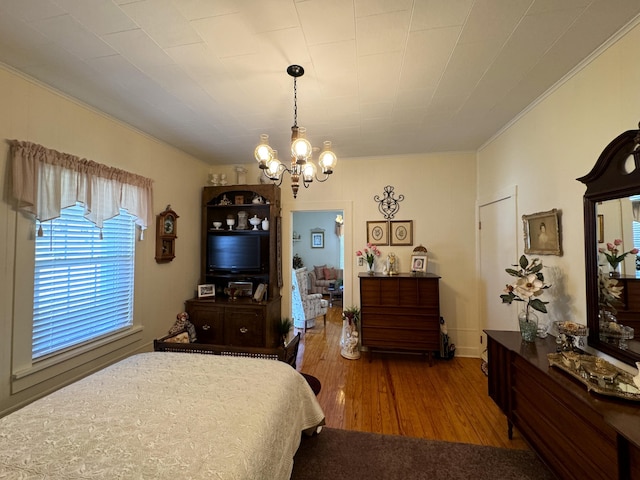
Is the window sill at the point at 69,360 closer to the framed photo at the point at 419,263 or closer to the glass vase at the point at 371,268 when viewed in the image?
the glass vase at the point at 371,268

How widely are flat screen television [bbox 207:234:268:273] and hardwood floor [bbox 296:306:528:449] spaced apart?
1.45 meters

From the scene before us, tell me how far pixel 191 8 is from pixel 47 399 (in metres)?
2.20

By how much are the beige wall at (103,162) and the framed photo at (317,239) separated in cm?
407

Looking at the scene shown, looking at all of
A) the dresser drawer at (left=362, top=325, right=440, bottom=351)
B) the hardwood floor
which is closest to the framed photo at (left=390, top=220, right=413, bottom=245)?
the dresser drawer at (left=362, top=325, right=440, bottom=351)

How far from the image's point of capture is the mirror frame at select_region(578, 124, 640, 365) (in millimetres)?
1430

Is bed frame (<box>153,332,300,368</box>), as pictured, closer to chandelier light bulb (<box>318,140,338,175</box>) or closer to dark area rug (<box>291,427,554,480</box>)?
dark area rug (<box>291,427,554,480</box>)

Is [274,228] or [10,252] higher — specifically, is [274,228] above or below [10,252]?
above

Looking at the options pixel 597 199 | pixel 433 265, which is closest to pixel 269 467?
pixel 597 199

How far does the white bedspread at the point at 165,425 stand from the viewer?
986mm

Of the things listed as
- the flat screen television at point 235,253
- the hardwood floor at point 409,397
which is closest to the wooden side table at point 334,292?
the hardwood floor at point 409,397

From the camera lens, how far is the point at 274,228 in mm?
3838

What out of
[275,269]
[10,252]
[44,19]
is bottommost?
[275,269]

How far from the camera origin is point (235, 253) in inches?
152

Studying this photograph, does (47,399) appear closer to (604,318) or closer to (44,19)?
(44,19)
